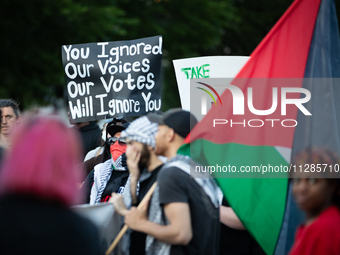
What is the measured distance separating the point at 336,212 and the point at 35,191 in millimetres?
1395

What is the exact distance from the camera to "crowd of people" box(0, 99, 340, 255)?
73.6 inches

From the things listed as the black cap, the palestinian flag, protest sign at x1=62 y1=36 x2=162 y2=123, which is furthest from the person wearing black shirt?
protest sign at x1=62 y1=36 x2=162 y2=123

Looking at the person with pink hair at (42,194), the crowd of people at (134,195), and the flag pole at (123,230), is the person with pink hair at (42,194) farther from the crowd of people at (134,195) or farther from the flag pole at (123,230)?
the flag pole at (123,230)

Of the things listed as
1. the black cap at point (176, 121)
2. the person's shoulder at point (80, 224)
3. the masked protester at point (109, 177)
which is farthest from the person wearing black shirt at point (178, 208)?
the masked protester at point (109, 177)

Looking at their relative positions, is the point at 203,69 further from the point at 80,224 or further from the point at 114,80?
the point at 80,224

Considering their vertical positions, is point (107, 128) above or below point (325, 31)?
below

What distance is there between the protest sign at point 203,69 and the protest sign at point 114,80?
14.6 inches

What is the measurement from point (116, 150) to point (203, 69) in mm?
1678

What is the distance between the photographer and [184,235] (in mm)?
2775

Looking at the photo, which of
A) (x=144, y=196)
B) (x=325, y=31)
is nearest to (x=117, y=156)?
(x=144, y=196)

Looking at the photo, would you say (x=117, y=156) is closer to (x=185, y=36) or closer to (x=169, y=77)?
(x=185, y=36)

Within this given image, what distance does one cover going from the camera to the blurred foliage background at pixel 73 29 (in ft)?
44.8

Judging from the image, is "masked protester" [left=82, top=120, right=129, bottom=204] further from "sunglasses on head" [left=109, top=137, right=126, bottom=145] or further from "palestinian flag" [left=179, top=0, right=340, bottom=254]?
"palestinian flag" [left=179, top=0, right=340, bottom=254]

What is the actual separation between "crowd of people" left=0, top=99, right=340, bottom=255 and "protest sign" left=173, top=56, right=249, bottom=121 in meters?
1.02
